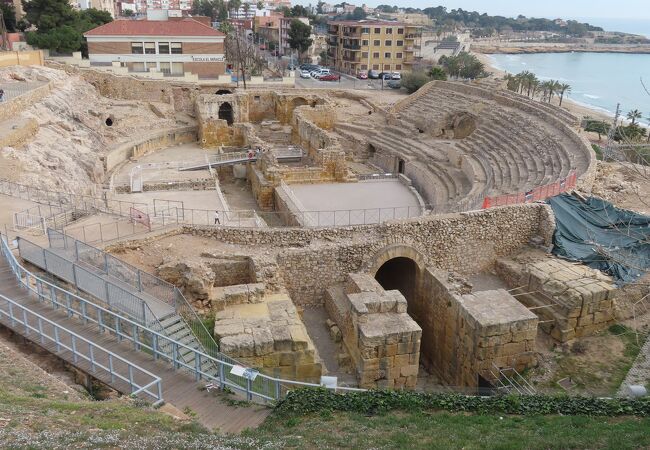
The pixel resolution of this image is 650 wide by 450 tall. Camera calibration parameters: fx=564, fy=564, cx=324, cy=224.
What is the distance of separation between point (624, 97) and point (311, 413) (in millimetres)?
87466

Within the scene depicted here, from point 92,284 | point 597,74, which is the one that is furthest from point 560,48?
point 92,284

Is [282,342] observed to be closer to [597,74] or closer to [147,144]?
[147,144]

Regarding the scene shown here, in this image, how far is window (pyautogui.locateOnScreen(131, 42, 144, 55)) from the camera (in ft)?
156

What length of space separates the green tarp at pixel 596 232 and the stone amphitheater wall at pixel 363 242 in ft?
2.00

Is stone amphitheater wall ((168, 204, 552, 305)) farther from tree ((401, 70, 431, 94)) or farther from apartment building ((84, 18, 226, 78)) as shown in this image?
apartment building ((84, 18, 226, 78))

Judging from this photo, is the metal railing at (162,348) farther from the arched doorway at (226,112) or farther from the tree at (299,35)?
the tree at (299,35)

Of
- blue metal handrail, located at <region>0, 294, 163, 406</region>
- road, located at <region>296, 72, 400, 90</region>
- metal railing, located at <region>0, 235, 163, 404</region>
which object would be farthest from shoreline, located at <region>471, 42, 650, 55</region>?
blue metal handrail, located at <region>0, 294, 163, 406</region>

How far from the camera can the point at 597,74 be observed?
110 meters

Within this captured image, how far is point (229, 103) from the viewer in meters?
40.3

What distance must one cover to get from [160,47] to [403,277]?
122ft

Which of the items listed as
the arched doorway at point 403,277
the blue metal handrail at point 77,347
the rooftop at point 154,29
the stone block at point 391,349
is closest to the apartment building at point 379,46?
the rooftop at point 154,29

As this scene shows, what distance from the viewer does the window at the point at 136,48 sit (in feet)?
156

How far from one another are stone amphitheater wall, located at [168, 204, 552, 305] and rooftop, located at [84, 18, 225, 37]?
35.4m

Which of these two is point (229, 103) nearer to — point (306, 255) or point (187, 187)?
point (187, 187)
